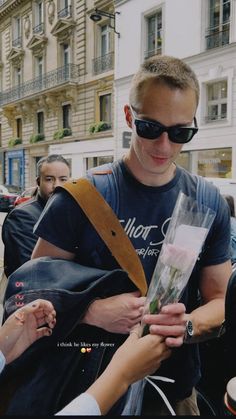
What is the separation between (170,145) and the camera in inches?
38.8

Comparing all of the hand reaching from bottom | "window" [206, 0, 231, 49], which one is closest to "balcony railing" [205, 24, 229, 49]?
"window" [206, 0, 231, 49]

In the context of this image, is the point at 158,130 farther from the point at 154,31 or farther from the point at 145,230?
the point at 154,31

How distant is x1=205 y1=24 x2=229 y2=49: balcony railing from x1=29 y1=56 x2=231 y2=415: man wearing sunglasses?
3.12 m

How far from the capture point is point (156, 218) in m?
1.02

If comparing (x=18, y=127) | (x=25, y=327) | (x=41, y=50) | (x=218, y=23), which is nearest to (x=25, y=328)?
(x=25, y=327)

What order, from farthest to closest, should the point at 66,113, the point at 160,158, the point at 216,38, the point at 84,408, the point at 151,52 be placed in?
the point at 66,113, the point at 216,38, the point at 151,52, the point at 160,158, the point at 84,408

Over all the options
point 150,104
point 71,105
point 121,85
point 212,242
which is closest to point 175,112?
point 150,104

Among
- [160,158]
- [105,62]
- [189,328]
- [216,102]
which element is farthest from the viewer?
[216,102]

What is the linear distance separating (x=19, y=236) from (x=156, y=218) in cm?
105

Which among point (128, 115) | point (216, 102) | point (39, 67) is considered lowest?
point (128, 115)

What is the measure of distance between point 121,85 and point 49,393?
1579 mm

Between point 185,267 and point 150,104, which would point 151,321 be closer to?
point 185,267

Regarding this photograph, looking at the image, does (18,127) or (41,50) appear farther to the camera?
(18,127)

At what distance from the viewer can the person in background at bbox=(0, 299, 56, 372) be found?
812 mm
